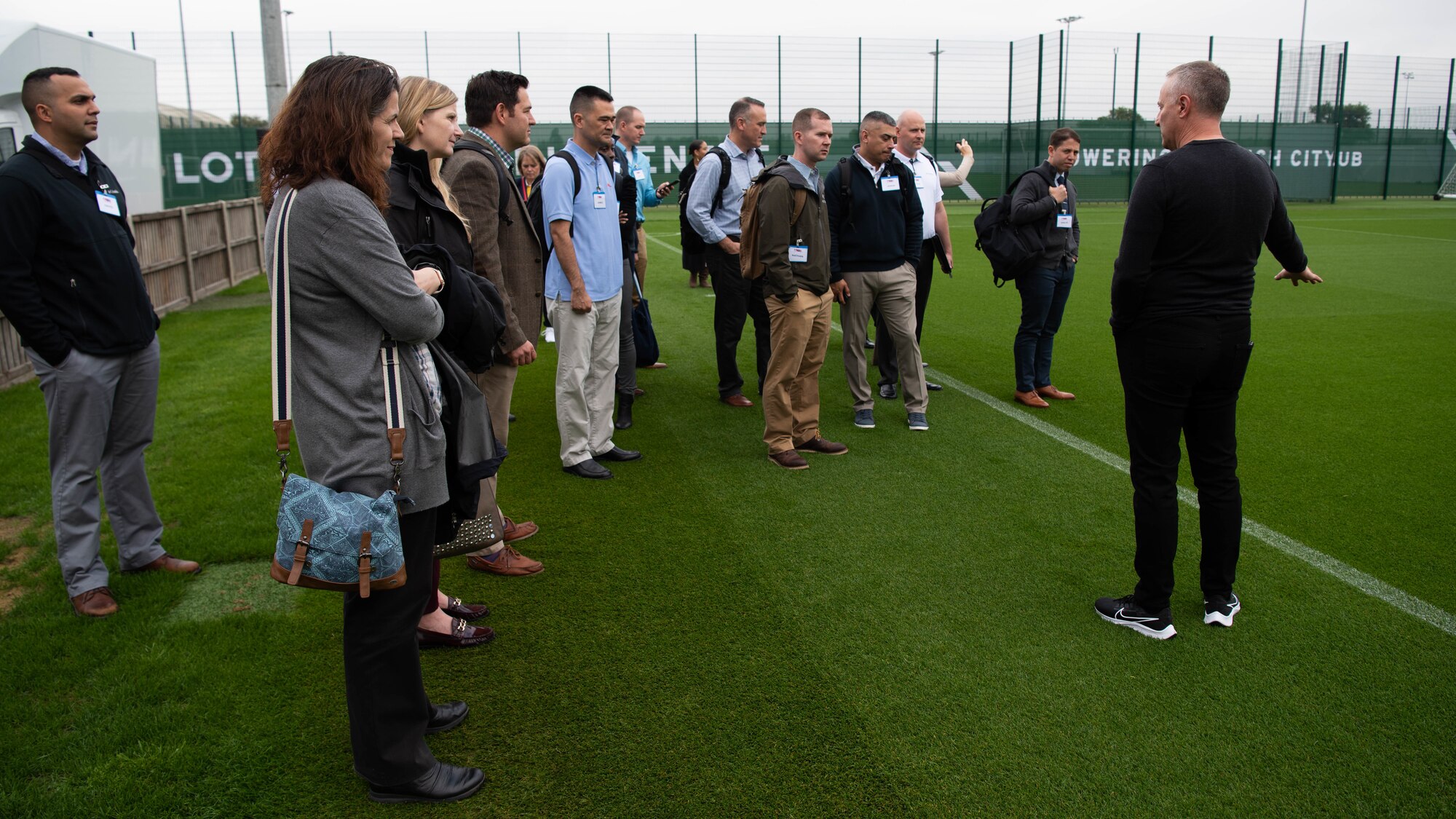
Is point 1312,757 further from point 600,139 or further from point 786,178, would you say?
point 600,139

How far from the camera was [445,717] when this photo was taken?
2.96m

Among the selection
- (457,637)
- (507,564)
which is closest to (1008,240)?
(507,564)

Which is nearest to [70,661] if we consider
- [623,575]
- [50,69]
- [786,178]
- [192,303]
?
[623,575]

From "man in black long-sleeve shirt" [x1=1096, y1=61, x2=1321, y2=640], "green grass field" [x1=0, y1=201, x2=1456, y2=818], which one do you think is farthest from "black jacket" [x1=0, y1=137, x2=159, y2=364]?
"man in black long-sleeve shirt" [x1=1096, y1=61, x2=1321, y2=640]

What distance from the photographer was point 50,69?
3.79 m

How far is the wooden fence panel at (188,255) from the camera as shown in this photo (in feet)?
26.7

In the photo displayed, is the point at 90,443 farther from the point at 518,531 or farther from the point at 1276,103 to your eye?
the point at 1276,103

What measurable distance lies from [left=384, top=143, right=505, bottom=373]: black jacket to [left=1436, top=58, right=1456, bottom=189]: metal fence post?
4003cm

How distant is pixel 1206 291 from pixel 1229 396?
16.1 inches

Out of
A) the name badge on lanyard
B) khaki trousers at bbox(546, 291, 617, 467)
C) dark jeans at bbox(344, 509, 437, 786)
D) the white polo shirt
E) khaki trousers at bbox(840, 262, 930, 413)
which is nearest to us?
dark jeans at bbox(344, 509, 437, 786)

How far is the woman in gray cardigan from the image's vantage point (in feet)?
7.09

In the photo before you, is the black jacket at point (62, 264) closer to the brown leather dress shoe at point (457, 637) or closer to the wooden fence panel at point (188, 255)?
the brown leather dress shoe at point (457, 637)

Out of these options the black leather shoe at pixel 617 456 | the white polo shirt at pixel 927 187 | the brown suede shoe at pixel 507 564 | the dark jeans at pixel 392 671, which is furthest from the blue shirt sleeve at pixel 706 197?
the dark jeans at pixel 392 671

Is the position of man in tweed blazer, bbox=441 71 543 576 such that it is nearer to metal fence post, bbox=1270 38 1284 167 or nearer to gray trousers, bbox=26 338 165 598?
gray trousers, bbox=26 338 165 598
